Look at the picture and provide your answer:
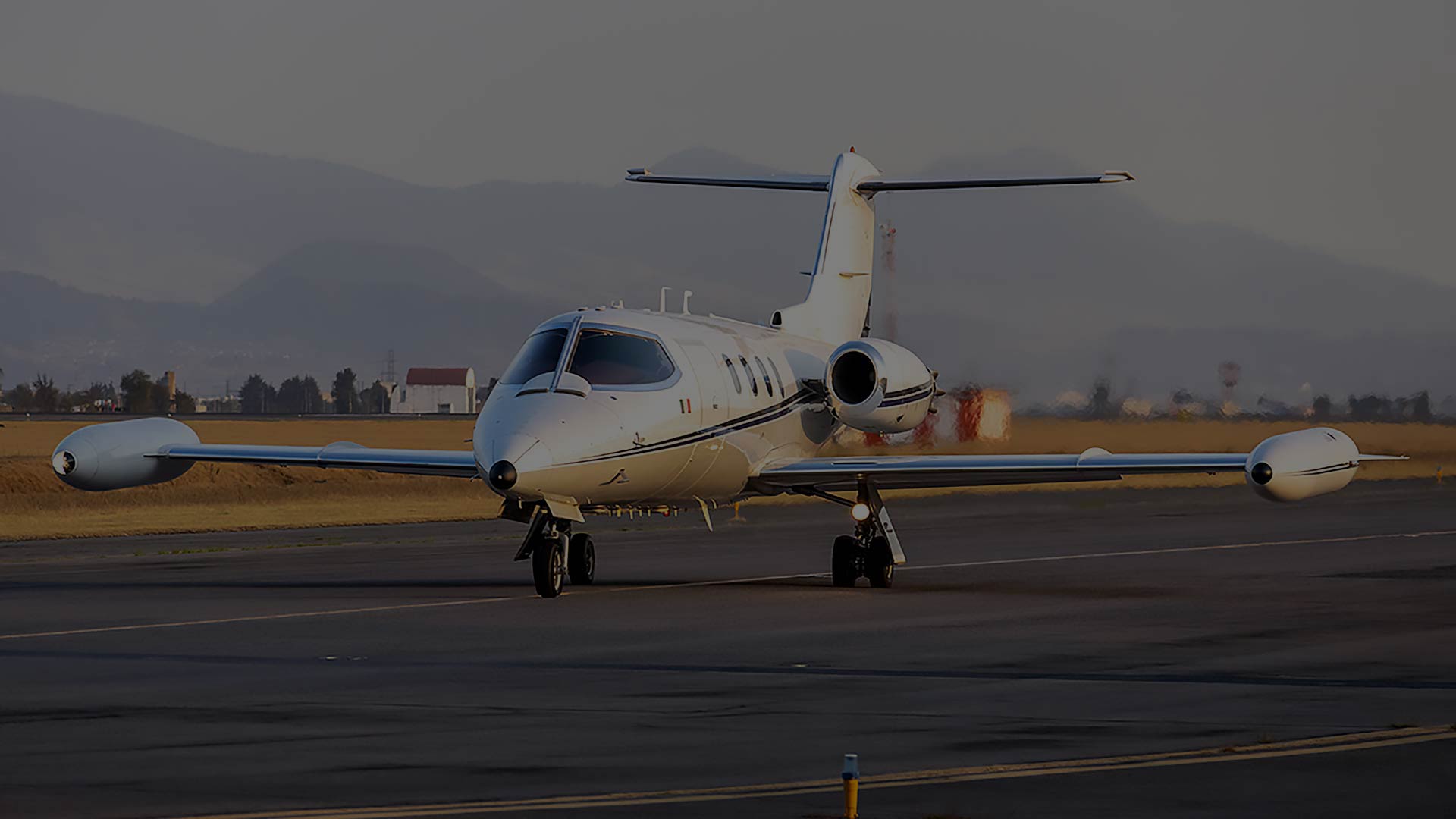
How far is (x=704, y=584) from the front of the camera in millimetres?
26828

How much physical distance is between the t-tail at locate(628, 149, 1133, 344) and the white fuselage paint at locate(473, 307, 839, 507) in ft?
8.12

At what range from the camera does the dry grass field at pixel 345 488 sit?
43.3 m

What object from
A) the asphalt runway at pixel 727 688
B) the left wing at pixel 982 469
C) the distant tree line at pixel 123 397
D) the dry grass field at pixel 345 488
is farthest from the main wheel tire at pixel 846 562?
the distant tree line at pixel 123 397

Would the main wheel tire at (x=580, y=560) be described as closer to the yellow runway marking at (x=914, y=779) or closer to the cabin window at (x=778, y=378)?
the cabin window at (x=778, y=378)

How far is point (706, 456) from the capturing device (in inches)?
1016

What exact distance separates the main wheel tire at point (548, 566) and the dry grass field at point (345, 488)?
1686 cm

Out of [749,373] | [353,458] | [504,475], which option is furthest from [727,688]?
[749,373]

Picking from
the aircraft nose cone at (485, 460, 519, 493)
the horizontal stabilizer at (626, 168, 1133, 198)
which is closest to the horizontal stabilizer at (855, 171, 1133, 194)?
the horizontal stabilizer at (626, 168, 1133, 198)

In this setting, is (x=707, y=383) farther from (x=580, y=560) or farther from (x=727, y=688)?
(x=727, y=688)

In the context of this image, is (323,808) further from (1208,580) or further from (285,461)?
(1208,580)

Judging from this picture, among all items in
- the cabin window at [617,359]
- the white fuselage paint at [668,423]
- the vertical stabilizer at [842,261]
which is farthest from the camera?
the vertical stabilizer at [842,261]

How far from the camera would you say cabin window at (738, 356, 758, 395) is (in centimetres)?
2728

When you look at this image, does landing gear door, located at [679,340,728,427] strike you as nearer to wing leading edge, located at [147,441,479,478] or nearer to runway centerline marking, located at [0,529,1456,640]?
runway centerline marking, located at [0,529,1456,640]

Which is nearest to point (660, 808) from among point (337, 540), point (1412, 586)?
point (1412, 586)
